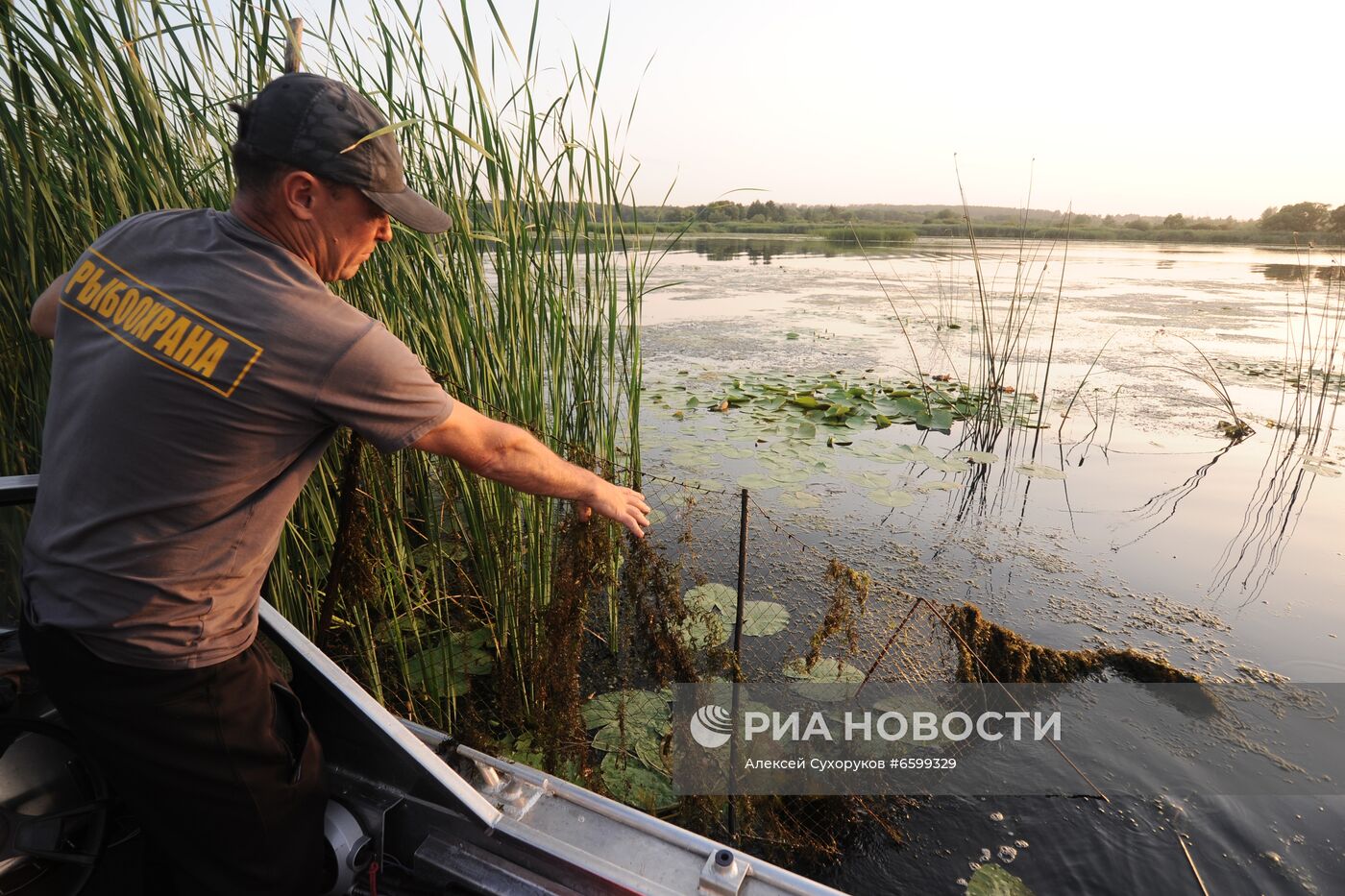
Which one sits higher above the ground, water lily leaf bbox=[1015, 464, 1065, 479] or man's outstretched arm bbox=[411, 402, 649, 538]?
man's outstretched arm bbox=[411, 402, 649, 538]

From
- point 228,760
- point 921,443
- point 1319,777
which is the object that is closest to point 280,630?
point 228,760

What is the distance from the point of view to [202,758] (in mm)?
1128

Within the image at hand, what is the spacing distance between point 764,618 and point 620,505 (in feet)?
5.14

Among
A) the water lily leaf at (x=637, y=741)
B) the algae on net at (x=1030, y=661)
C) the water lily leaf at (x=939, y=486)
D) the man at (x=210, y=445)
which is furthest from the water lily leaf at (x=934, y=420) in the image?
the man at (x=210, y=445)

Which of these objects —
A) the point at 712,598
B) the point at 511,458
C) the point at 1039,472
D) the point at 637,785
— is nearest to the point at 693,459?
the point at 712,598

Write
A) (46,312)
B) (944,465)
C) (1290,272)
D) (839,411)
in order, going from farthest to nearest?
(1290,272) < (839,411) < (944,465) < (46,312)

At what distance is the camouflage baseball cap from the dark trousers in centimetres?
82

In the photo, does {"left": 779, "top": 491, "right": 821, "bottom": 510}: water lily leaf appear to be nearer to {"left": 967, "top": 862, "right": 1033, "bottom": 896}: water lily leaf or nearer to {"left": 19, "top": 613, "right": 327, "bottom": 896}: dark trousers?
{"left": 967, "top": 862, "right": 1033, "bottom": 896}: water lily leaf

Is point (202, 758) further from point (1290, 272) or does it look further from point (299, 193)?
point (1290, 272)

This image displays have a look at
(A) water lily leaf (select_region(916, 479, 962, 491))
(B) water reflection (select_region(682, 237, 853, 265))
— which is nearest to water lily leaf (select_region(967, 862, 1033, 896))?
(A) water lily leaf (select_region(916, 479, 962, 491))

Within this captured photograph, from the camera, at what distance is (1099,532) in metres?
3.93

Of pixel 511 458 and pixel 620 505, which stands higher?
pixel 511 458

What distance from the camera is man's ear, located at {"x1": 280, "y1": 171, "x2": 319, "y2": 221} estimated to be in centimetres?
112

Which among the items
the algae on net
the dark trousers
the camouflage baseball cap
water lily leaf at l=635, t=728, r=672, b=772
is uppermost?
the camouflage baseball cap
